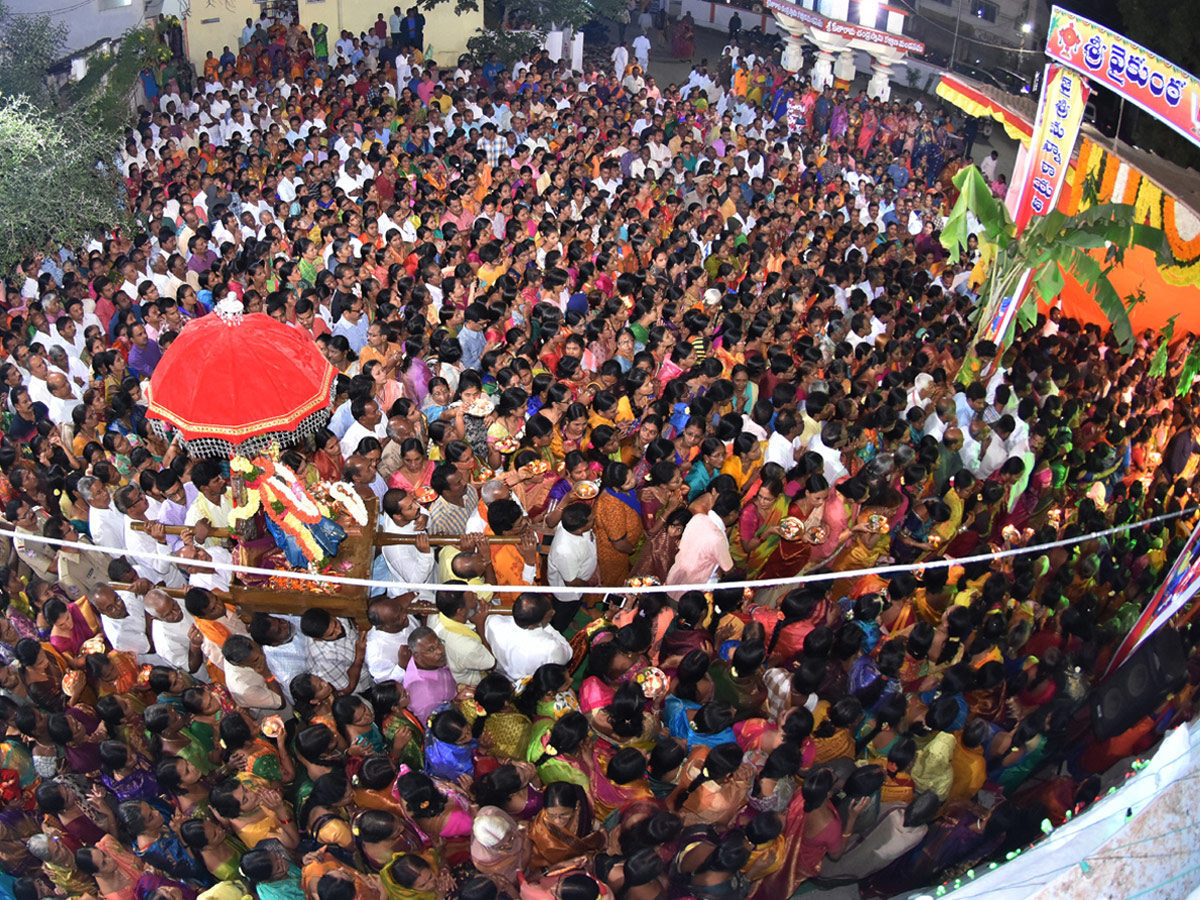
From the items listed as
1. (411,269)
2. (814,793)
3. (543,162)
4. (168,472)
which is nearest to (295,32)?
(543,162)

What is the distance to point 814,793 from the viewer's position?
387 cm

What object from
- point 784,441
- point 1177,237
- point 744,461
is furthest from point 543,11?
point 744,461

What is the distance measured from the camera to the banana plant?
7363mm

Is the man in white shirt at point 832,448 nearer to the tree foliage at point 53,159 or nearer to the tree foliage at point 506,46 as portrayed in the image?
the tree foliage at point 53,159

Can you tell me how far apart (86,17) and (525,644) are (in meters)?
16.0

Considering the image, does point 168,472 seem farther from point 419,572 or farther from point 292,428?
point 419,572

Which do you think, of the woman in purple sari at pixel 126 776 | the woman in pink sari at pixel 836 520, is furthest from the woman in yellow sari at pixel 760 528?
the woman in purple sari at pixel 126 776

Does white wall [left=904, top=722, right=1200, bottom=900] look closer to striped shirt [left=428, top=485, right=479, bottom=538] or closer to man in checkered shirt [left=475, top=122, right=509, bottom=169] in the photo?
striped shirt [left=428, top=485, right=479, bottom=538]

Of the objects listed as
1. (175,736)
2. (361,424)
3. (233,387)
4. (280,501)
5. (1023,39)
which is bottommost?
(175,736)

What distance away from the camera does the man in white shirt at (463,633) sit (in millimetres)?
4332

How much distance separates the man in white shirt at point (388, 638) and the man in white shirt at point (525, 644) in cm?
39

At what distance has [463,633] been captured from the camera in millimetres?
4449

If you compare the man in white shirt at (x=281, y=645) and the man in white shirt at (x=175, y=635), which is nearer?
the man in white shirt at (x=281, y=645)

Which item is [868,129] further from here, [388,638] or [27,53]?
[388,638]
